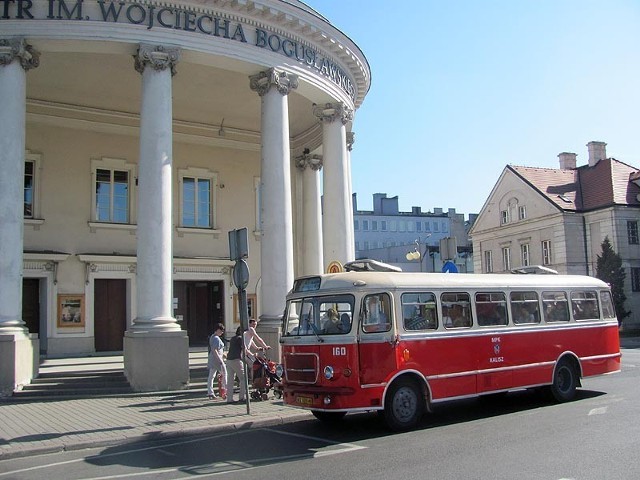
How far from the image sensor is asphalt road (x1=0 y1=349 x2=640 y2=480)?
7.68 m

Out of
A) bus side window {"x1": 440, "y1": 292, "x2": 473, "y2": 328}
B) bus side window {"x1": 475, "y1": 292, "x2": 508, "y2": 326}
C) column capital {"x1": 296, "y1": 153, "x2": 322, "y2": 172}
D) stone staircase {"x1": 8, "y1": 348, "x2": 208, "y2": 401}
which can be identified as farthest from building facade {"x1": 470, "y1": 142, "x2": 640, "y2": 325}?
bus side window {"x1": 440, "y1": 292, "x2": 473, "y2": 328}

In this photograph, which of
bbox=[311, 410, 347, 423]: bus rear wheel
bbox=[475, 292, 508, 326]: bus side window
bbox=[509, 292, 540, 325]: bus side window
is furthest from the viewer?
bbox=[509, 292, 540, 325]: bus side window

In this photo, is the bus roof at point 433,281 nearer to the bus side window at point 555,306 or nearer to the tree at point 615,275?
the bus side window at point 555,306

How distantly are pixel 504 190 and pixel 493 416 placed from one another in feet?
150

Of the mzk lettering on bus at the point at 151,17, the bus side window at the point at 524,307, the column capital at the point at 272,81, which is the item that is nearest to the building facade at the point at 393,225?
the column capital at the point at 272,81

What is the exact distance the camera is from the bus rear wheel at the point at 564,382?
13.4 meters

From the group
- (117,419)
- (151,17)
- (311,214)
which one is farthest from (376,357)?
(311,214)

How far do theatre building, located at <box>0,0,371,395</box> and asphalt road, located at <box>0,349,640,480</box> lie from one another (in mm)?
5948

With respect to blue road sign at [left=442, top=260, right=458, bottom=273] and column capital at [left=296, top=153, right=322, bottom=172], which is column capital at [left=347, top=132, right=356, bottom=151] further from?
blue road sign at [left=442, top=260, right=458, bottom=273]

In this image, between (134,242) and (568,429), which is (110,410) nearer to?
(568,429)

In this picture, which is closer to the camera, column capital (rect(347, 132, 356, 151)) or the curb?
→ the curb

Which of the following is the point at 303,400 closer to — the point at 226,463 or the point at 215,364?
the point at 226,463

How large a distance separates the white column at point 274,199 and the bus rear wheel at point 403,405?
6.72 meters

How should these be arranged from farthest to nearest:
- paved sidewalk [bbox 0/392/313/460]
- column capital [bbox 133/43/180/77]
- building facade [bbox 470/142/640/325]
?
1. building facade [bbox 470/142/640/325]
2. column capital [bbox 133/43/180/77]
3. paved sidewalk [bbox 0/392/313/460]
